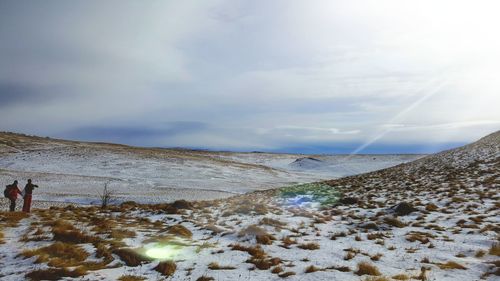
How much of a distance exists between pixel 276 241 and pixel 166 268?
5.25 metres

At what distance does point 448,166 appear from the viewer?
3359 cm

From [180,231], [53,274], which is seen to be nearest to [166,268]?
[53,274]

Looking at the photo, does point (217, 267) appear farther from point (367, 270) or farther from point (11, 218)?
point (11, 218)

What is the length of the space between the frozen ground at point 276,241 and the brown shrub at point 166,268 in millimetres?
34

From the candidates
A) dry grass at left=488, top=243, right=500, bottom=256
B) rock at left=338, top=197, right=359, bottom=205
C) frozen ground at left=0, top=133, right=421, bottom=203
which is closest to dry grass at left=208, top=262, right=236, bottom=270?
dry grass at left=488, top=243, right=500, bottom=256

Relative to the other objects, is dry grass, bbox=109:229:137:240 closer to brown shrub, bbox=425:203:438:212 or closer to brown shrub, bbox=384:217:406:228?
brown shrub, bbox=384:217:406:228

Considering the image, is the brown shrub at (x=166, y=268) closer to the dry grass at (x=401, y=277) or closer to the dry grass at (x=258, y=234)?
the dry grass at (x=258, y=234)

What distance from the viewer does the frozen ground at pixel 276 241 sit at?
32.0 feet

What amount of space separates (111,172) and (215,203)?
29378mm

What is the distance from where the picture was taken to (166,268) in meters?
9.76

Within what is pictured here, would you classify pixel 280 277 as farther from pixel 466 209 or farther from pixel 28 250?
pixel 466 209

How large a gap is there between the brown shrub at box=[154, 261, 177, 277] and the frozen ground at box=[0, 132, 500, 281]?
0.03m

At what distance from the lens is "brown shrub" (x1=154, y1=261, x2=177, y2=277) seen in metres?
9.64

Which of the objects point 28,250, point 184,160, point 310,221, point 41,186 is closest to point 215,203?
point 310,221
